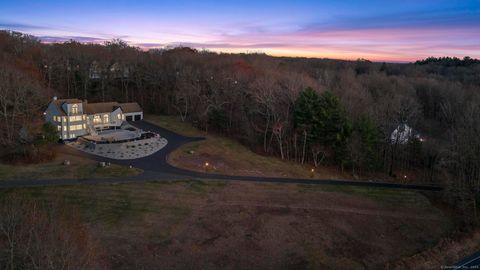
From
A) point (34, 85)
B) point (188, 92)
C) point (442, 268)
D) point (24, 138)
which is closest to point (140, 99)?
point (188, 92)

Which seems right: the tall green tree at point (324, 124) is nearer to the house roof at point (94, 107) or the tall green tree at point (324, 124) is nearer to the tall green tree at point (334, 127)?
the tall green tree at point (334, 127)

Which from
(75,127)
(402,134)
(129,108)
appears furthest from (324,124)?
(129,108)

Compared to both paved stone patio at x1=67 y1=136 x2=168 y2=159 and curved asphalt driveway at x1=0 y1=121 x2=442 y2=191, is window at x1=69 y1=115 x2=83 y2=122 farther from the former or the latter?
curved asphalt driveway at x1=0 y1=121 x2=442 y2=191

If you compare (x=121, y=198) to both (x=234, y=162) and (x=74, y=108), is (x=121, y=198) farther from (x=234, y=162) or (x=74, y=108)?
(x=74, y=108)

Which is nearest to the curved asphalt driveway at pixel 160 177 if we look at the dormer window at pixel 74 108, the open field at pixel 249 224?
the open field at pixel 249 224

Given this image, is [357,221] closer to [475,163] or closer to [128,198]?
[475,163]

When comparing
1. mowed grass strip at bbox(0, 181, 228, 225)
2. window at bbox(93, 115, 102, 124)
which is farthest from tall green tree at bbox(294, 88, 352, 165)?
window at bbox(93, 115, 102, 124)
